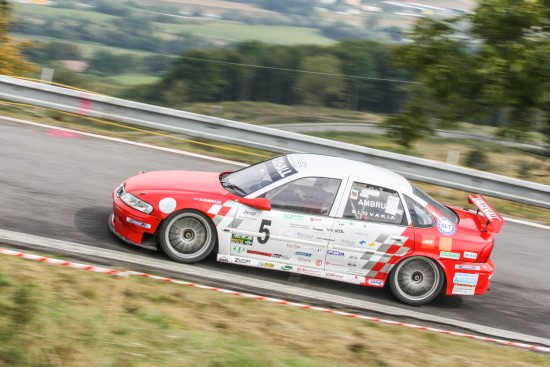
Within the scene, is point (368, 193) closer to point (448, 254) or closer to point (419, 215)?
point (419, 215)

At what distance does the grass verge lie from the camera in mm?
5629

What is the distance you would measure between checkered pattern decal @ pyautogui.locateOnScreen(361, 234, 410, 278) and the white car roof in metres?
0.61

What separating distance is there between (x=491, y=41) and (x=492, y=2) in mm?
779

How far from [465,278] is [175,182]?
3.53 metres

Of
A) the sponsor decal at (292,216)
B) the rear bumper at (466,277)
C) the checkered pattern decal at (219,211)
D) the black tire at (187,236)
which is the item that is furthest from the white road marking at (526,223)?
the black tire at (187,236)

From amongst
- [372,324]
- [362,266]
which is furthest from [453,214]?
[372,324]

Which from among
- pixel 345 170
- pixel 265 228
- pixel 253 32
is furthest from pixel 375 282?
pixel 253 32

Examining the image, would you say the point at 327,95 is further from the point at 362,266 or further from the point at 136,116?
the point at 362,266

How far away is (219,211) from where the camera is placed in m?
8.52

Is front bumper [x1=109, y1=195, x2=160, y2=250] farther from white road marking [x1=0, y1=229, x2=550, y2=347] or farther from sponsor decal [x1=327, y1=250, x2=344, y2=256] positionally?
sponsor decal [x1=327, y1=250, x2=344, y2=256]

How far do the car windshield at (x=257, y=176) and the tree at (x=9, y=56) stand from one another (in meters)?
10.7

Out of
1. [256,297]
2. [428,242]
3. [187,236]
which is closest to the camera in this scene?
[256,297]

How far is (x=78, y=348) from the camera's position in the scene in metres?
5.59

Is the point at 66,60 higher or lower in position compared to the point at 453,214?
higher
